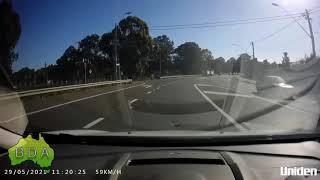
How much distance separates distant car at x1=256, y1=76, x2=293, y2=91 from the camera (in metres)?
30.9

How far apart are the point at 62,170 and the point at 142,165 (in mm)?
796

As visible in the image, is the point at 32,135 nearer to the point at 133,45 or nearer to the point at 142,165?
the point at 142,165

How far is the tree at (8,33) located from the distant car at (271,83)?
1954cm

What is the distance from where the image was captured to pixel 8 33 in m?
14.5

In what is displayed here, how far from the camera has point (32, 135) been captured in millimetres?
6367

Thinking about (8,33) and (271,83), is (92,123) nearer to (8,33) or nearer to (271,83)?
(8,33)

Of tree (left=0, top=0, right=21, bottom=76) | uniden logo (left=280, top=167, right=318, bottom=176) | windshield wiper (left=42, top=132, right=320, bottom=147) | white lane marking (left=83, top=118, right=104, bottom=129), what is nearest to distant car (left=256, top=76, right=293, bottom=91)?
white lane marking (left=83, top=118, right=104, bottom=129)

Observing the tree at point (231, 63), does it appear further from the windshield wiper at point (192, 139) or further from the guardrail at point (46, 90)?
the windshield wiper at point (192, 139)

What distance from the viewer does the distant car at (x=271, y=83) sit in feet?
101

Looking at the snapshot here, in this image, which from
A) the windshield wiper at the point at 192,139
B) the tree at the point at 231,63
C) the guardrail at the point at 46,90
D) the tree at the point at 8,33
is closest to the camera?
the windshield wiper at the point at 192,139

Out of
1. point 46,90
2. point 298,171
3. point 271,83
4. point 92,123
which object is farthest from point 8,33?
point 271,83

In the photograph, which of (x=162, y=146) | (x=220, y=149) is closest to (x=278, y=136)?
(x=220, y=149)

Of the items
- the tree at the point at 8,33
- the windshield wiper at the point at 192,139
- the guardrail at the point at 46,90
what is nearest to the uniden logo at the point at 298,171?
the windshield wiper at the point at 192,139

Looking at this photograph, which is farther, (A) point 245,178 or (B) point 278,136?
(B) point 278,136
